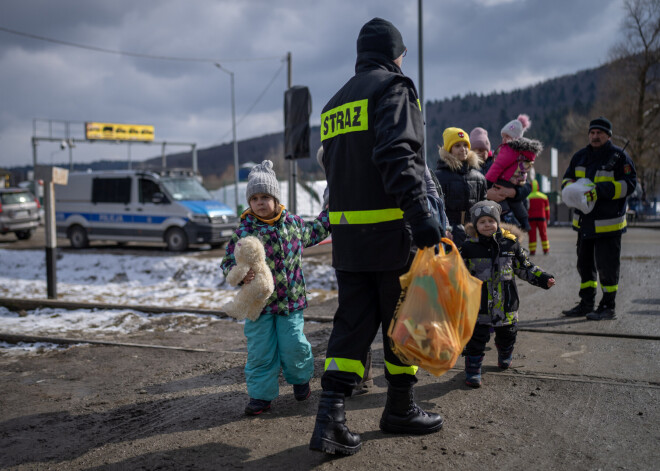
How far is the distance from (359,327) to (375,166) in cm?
86

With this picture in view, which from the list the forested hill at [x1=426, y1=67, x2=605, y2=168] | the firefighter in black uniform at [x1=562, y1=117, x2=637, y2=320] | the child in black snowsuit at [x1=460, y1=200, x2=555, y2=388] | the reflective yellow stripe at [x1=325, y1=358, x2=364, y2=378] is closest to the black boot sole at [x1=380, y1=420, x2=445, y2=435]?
the reflective yellow stripe at [x1=325, y1=358, x2=364, y2=378]

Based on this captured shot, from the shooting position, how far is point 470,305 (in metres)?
2.78

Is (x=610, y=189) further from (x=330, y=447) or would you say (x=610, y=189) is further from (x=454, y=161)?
(x=330, y=447)

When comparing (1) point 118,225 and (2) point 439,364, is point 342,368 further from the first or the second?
(1) point 118,225

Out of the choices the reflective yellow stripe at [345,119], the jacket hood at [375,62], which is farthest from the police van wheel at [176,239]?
the jacket hood at [375,62]

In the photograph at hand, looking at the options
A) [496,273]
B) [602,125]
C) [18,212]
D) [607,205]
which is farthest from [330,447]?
[18,212]

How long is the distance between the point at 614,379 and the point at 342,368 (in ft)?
6.85

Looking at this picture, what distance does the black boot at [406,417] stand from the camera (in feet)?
9.76

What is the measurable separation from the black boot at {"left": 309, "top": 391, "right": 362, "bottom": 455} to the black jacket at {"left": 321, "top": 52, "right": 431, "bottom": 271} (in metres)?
0.71

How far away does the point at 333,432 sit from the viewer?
2762mm

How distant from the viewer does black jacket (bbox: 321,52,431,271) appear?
2689 millimetres

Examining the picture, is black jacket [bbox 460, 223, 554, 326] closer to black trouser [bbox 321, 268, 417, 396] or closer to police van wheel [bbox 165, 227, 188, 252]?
black trouser [bbox 321, 268, 417, 396]

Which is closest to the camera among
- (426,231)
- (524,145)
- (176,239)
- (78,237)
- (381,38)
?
(426,231)

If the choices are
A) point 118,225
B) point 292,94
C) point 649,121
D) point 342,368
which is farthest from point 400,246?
point 649,121
